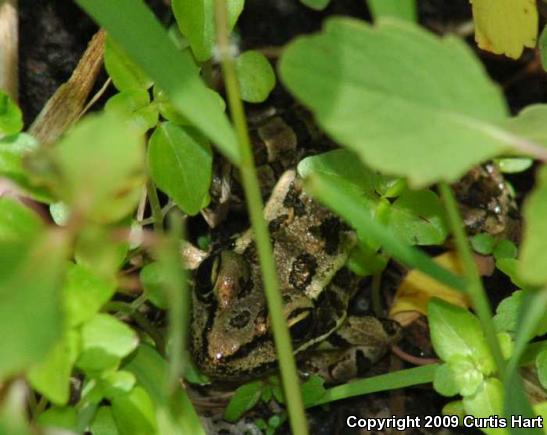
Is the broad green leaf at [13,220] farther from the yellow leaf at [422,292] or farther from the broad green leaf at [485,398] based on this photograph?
the yellow leaf at [422,292]

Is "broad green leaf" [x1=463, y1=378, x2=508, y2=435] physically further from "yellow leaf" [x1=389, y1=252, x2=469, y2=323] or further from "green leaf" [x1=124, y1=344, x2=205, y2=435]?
"yellow leaf" [x1=389, y1=252, x2=469, y2=323]

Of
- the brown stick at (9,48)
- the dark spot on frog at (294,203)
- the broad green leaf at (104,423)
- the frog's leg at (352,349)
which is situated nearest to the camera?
the broad green leaf at (104,423)

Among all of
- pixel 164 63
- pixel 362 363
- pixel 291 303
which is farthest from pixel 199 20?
pixel 362 363

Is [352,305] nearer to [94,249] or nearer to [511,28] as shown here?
[511,28]

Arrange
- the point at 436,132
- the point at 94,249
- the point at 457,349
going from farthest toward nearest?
1. the point at 457,349
2. the point at 436,132
3. the point at 94,249

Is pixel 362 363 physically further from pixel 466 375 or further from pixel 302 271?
pixel 466 375

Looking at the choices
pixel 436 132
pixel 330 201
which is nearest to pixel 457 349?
pixel 330 201

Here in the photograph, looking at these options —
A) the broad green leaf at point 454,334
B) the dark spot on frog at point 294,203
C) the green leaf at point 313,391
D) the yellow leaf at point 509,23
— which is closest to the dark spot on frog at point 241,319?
the green leaf at point 313,391
